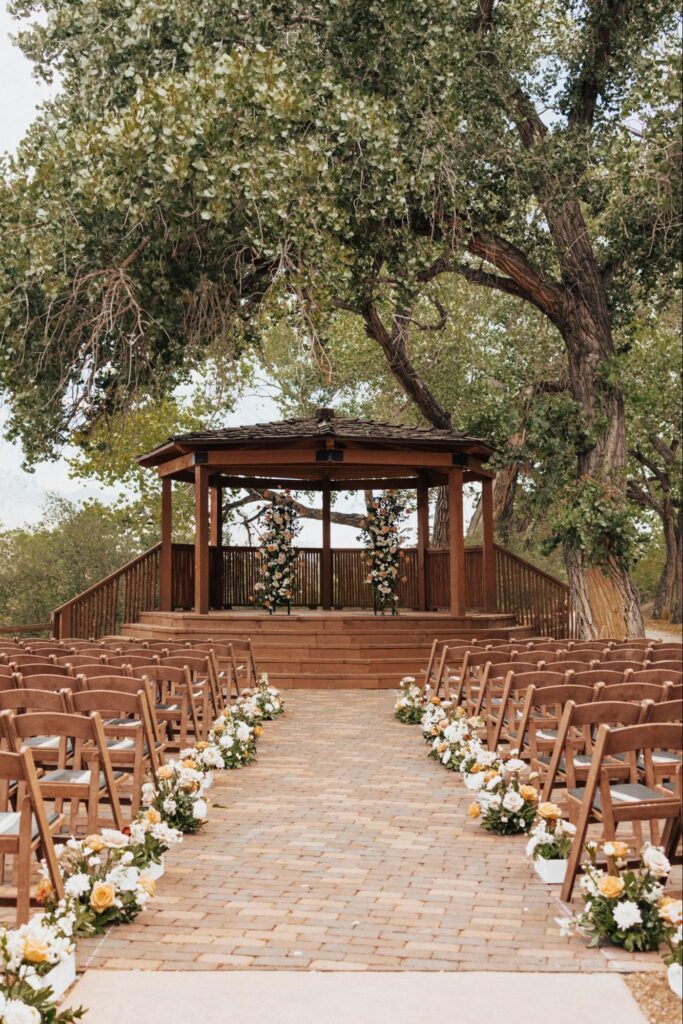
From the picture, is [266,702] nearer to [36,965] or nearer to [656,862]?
[656,862]

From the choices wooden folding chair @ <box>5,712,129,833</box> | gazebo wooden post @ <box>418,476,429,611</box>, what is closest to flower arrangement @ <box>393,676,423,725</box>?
wooden folding chair @ <box>5,712,129,833</box>

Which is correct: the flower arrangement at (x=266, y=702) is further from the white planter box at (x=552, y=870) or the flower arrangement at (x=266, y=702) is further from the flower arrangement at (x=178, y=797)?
the white planter box at (x=552, y=870)

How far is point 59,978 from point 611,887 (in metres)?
2.34

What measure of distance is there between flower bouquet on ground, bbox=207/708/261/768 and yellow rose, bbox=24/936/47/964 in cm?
477

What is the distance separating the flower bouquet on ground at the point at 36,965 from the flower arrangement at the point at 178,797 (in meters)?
2.48

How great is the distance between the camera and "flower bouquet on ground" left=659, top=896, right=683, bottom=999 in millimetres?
3678

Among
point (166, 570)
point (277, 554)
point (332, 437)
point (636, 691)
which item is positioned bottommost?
point (636, 691)

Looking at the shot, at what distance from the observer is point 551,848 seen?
18.7ft

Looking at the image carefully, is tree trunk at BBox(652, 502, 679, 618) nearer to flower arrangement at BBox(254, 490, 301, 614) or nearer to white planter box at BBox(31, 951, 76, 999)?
flower arrangement at BBox(254, 490, 301, 614)

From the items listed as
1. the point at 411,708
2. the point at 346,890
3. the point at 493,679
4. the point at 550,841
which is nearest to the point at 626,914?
the point at 550,841

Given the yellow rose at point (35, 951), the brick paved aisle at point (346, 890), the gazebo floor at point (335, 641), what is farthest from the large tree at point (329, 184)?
the yellow rose at point (35, 951)

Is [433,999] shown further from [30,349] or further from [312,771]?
[30,349]

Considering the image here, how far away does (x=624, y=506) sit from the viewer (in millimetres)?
17219

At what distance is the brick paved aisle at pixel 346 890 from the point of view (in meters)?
4.52
